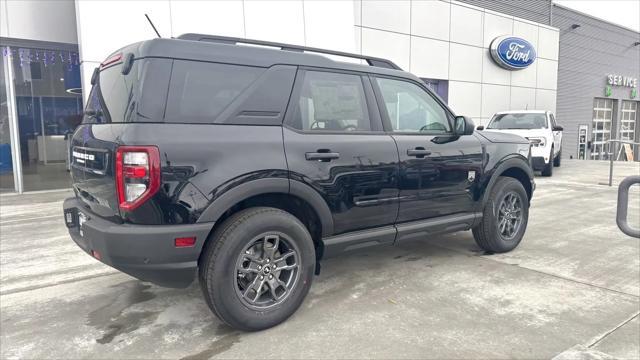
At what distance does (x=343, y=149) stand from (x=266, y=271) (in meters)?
1.11

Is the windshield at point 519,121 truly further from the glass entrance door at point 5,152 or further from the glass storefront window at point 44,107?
the glass entrance door at point 5,152

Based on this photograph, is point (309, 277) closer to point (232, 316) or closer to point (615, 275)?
point (232, 316)

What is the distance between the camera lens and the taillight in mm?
2762

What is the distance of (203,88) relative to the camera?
121 inches

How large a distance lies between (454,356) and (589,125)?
2499 centimetres

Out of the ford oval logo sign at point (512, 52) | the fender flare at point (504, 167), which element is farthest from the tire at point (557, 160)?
the fender flare at point (504, 167)

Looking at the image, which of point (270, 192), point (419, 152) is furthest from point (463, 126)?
point (270, 192)

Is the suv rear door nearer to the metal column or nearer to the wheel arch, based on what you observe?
the wheel arch

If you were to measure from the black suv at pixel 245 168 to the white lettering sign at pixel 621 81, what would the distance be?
25.5 m

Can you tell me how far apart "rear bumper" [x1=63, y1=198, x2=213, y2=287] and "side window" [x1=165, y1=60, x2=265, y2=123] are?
73 centimetres

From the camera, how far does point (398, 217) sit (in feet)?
13.1

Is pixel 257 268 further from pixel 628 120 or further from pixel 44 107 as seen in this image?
pixel 628 120

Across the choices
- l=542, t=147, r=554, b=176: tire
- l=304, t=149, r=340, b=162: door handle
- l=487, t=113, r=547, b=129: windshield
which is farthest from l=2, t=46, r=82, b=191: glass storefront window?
l=542, t=147, r=554, b=176: tire

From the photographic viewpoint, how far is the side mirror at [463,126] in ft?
14.3
